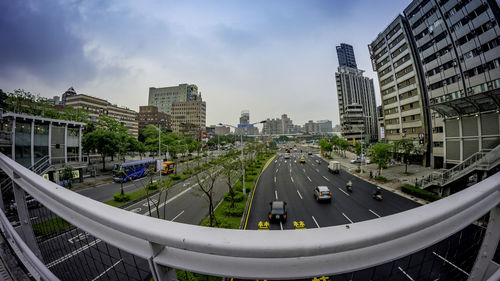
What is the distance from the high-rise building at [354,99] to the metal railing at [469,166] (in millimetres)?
55740

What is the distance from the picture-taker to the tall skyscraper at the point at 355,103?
227ft

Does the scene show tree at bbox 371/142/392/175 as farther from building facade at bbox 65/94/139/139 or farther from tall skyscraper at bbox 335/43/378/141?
building facade at bbox 65/94/139/139

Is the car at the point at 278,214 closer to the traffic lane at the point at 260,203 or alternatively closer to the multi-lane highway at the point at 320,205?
the multi-lane highway at the point at 320,205

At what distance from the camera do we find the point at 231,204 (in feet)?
38.7

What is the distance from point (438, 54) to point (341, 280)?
33.2 meters

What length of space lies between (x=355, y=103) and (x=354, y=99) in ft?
34.8

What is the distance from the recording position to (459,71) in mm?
20656

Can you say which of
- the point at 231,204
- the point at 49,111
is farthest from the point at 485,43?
the point at 49,111

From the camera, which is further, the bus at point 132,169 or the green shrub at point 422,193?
the bus at point 132,169

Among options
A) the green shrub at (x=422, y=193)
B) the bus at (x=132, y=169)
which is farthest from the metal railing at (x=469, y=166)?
the bus at (x=132, y=169)

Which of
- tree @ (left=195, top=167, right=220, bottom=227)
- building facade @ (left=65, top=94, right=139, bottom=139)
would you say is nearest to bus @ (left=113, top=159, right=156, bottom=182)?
tree @ (left=195, top=167, right=220, bottom=227)

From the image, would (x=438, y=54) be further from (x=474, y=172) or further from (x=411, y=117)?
(x=474, y=172)

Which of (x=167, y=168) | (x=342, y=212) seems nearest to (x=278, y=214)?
(x=342, y=212)

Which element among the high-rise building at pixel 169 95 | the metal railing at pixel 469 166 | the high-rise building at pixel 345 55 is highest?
the high-rise building at pixel 345 55
